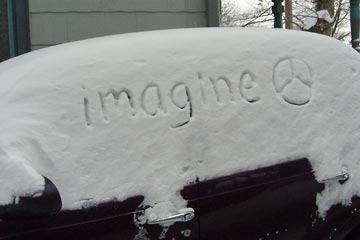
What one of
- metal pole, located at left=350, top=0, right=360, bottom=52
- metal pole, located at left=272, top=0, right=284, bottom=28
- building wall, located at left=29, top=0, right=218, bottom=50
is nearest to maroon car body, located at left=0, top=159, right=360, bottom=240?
building wall, located at left=29, top=0, right=218, bottom=50

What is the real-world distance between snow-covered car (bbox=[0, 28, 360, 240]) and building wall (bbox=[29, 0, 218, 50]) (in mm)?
2959

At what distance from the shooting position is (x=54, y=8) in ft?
18.1

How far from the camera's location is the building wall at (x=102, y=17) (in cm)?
551

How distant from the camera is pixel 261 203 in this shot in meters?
2.59

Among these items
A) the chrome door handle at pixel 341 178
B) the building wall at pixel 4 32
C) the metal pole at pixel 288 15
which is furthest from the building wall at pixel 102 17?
the metal pole at pixel 288 15

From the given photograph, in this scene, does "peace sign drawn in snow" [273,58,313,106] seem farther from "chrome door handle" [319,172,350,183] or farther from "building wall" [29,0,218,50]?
"building wall" [29,0,218,50]

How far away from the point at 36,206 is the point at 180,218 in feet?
2.05

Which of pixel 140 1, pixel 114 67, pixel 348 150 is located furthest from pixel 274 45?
pixel 140 1

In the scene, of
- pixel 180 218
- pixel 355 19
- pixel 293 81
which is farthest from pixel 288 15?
pixel 180 218

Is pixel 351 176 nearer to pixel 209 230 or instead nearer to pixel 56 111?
pixel 209 230

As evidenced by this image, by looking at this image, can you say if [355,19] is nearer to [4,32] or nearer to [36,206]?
[4,32]

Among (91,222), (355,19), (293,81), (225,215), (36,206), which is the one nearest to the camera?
(36,206)

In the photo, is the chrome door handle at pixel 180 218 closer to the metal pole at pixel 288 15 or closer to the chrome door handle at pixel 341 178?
the chrome door handle at pixel 341 178

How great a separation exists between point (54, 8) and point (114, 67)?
3.38m
